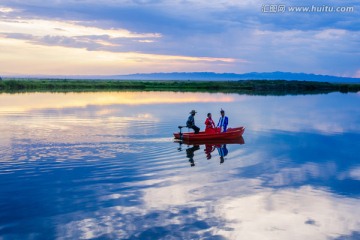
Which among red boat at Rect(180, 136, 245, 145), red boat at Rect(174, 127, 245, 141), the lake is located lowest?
the lake

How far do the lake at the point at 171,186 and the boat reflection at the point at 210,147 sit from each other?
10cm

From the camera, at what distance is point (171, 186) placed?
14070 millimetres

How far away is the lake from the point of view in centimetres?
1039

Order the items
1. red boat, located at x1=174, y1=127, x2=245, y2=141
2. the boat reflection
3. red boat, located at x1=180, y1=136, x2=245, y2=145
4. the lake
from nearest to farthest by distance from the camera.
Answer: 1. the lake
2. the boat reflection
3. red boat, located at x1=174, y1=127, x2=245, y2=141
4. red boat, located at x1=180, y1=136, x2=245, y2=145

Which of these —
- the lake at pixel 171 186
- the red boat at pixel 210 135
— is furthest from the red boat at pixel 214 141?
the lake at pixel 171 186

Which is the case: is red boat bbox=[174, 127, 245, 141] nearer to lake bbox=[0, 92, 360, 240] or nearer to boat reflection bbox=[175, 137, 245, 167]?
boat reflection bbox=[175, 137, 245, 167]

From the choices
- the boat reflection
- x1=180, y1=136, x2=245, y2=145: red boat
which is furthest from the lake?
x1=180, y1=136, x2=245, y2=145: red boat

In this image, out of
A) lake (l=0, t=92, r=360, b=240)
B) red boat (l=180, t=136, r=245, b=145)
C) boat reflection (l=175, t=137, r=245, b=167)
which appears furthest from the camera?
red boat (l=180, t=136, r=245, b=145)

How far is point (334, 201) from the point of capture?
12.9 m

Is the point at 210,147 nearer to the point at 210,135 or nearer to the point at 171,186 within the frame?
the point at 210,135

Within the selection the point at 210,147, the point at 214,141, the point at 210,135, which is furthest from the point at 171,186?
the point at 214,141

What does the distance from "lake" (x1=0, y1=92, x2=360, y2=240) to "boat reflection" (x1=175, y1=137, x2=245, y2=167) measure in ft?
0.32

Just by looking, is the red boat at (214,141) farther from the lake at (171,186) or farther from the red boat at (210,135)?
the lake at (171,186)

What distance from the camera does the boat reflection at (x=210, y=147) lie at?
65.6 ft
